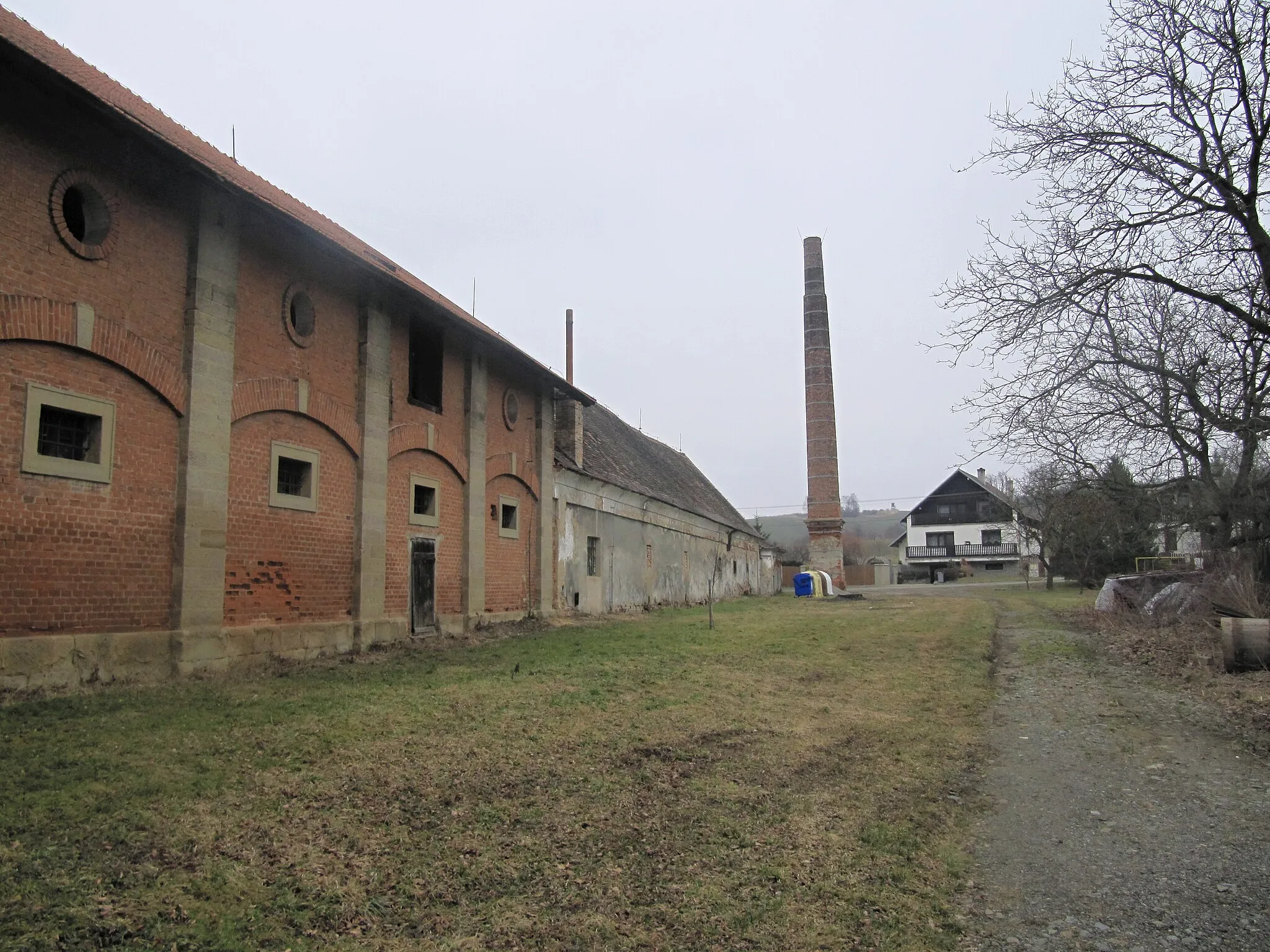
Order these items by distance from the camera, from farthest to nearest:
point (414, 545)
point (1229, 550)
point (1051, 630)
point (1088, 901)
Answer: point (1051, 630) < point (1229, 550) < point (414, 545) < point (1088, 901)

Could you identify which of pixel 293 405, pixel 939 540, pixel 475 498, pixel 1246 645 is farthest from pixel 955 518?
pixel 293 405

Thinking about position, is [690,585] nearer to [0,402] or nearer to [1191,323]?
[1191,323]

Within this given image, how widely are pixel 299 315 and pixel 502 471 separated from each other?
5.92 m

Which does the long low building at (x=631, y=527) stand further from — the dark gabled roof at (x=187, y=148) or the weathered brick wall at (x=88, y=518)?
the weathered brick wall at (x=88, y=518)

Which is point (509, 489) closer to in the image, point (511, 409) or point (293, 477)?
point (511, 409)

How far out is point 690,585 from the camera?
2869 centimetres

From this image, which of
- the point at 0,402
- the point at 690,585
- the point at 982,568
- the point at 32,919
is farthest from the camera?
the point at 982,568

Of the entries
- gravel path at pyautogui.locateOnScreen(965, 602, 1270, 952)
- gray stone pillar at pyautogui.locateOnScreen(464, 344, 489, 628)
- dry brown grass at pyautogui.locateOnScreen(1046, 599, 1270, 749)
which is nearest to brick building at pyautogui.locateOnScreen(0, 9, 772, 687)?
gray stone pillar at pyautogui.locateOnScreen(464, 344, 489, 628)

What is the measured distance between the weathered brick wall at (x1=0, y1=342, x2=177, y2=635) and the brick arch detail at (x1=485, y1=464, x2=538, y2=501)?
7.15 metres

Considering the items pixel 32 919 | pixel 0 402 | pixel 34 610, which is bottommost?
pixel 32 919

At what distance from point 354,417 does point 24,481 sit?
16.2 ft

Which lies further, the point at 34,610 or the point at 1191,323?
the point at 1191,323

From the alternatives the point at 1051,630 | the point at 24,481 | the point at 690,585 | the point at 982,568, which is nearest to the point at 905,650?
the point at 1051,630

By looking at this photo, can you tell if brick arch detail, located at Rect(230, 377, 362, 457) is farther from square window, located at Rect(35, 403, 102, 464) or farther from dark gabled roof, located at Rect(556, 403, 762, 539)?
dark gabled roof, located at Rect(556, 403, 762, 539)
